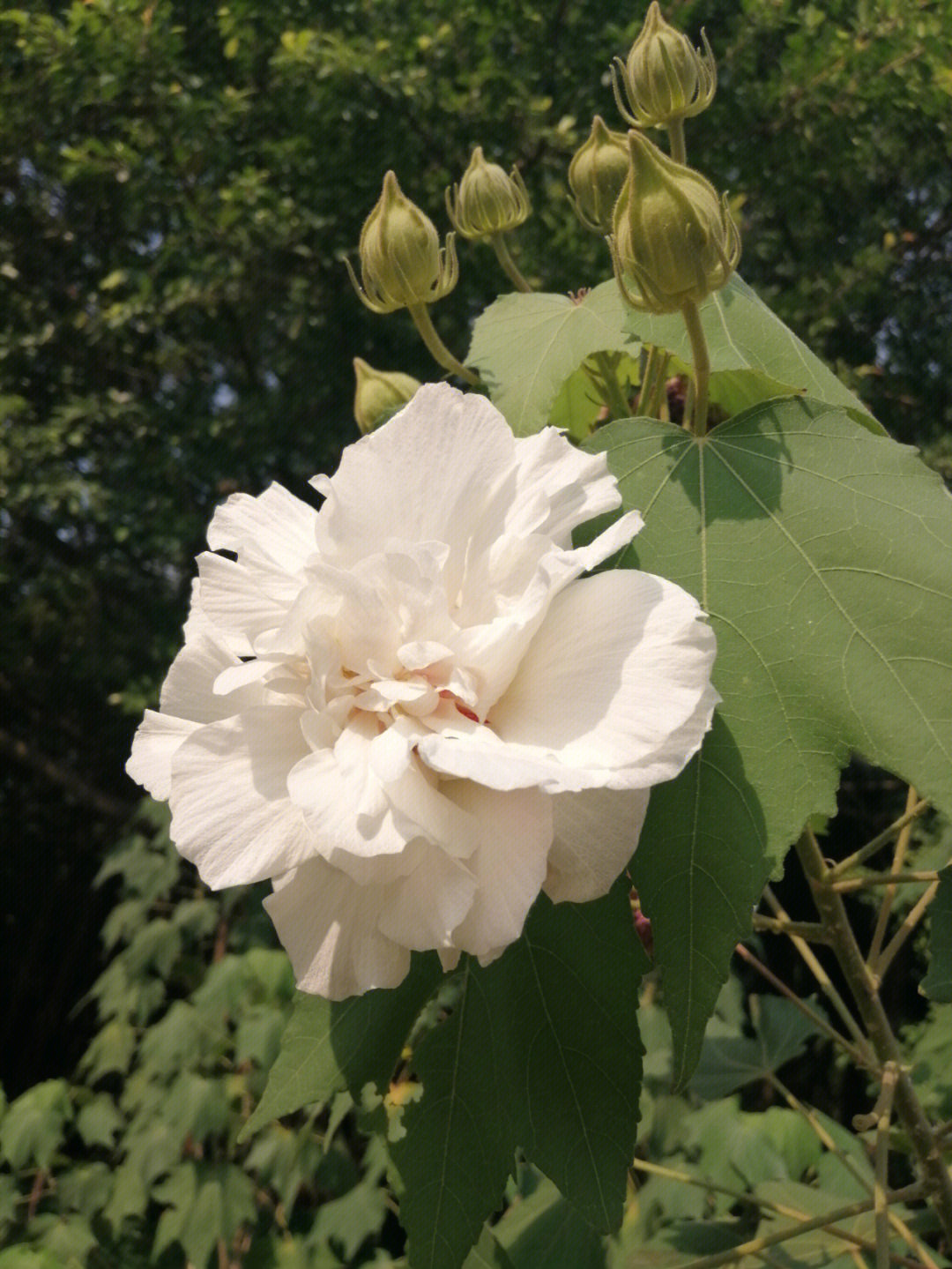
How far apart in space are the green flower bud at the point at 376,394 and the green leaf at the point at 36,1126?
1.41 m

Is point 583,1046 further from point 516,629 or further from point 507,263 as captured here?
point 507,263

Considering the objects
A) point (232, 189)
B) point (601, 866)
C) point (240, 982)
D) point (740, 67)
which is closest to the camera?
point (601, 866)

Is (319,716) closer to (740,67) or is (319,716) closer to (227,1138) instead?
(227,1138)

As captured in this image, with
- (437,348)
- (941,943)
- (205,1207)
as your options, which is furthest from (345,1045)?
(205,1207)

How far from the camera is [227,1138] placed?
74.9 inches

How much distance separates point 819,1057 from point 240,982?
83.4 inches

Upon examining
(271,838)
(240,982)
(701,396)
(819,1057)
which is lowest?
(819,1057)

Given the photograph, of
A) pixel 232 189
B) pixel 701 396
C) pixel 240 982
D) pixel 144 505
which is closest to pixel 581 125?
pixel 232 189

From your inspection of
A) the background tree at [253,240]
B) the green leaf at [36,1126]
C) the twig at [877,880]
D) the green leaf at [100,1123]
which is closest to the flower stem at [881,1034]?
the twig at [877,880]

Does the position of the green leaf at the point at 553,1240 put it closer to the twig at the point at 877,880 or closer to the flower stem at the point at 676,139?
the twig at the point at 877,880

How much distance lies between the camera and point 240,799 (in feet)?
1.38

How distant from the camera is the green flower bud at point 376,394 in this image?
2.35 ft

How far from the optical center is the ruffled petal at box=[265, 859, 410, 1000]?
420mm

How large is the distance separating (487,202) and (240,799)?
0.47 metres
